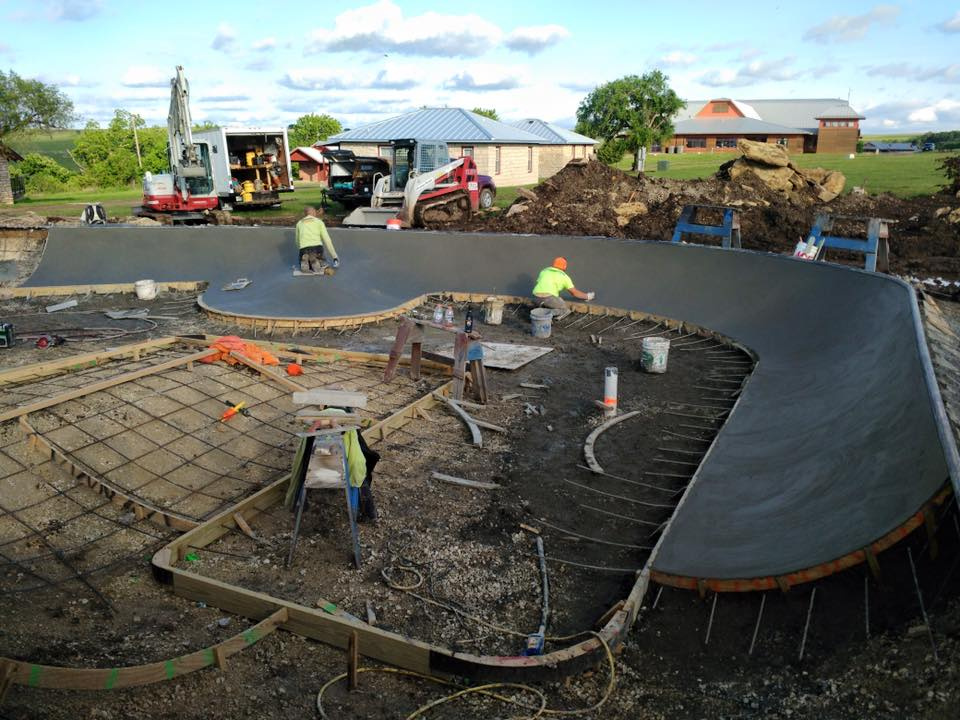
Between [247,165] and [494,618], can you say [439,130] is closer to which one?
[247,165]

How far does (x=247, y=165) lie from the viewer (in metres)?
26.4

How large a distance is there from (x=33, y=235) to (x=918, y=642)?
745 inches

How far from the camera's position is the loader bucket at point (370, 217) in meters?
19.7

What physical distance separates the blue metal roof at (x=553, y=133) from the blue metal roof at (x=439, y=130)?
532 cm

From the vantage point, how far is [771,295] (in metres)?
11.0

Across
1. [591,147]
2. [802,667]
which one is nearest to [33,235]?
[802,667]

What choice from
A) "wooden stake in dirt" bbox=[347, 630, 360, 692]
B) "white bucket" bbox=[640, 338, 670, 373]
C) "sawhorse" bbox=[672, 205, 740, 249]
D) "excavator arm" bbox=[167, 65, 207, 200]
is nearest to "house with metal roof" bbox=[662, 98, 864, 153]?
"excavator arm" bbox=[167, 65, 207, 200]

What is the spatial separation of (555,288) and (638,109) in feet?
119

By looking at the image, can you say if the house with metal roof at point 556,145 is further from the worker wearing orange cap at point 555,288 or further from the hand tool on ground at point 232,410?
the hand tool on ground at point 232,410

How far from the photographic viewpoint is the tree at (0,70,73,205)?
5359cm

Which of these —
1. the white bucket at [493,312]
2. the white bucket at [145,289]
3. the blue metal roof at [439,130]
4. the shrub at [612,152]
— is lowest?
the white bucket at [493,312]

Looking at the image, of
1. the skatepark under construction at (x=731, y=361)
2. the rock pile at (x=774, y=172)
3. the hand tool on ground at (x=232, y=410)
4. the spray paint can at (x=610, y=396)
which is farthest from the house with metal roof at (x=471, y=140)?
the hand tool on ground at (x=232, y=410)

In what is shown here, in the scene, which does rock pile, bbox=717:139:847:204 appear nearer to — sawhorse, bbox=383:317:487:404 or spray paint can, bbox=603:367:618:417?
spray paint can, bbox=603:367:618:417

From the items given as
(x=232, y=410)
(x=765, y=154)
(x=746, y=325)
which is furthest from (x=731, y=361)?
(x=765, y=154)
